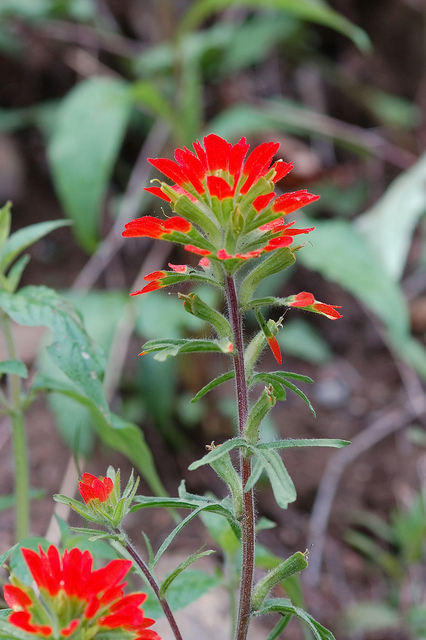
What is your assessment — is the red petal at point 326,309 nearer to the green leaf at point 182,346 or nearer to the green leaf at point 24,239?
the green leaf at point 182,346

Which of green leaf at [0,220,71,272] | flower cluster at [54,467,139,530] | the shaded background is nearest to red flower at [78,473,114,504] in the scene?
flower cluster at [54,467,139,530]

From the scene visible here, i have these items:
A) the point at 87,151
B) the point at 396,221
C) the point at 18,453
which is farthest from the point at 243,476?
the point at 396,221

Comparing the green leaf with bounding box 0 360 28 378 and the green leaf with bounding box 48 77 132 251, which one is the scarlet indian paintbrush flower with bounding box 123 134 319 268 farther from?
the green leaf with bounding box 48 77 132 251

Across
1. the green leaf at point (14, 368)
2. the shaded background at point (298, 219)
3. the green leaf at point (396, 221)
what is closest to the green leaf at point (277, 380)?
the green leaf at point (14, 368)

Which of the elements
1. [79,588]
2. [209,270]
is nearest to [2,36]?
[209,270]

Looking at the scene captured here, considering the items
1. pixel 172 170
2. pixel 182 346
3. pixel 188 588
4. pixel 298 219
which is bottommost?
pixel 188 588

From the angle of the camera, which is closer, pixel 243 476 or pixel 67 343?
pixel 243 476

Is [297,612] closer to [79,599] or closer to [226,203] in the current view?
[79,599]

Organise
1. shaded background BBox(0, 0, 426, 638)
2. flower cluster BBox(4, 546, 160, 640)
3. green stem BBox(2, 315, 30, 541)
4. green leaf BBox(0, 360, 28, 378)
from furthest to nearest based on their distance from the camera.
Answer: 1. shaded background BBox(0, 0, 426, 638)
2. green stem BBox(2, 315, 30, 541)
3. green leaf BBox(0, 360, 28, 378)
4. flower cluster BBox(4, 546, 160, 640)
